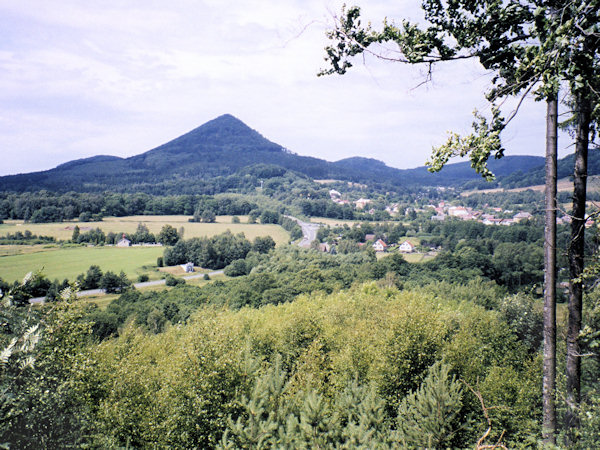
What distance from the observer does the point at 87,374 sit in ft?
46.2

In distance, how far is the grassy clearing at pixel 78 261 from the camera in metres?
63.1

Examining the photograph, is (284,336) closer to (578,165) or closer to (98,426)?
(98,426)

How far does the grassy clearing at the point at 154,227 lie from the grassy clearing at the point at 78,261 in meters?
11.6

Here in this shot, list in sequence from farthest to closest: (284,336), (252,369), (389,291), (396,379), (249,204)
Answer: (249,204), (389,291), (284,336), (396,379), (252,369)

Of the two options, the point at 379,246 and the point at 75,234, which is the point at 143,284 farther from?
the point at 379,246

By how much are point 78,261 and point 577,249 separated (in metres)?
84.4

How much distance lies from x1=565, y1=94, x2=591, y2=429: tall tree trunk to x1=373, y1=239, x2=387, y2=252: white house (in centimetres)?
9510

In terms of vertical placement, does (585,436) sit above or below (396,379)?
above

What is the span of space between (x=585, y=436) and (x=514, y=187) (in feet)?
659

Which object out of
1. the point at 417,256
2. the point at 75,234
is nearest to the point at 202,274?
the point at 75,234

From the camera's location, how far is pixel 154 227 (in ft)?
360

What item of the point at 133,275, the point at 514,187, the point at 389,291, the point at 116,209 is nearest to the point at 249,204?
the point at 116,209

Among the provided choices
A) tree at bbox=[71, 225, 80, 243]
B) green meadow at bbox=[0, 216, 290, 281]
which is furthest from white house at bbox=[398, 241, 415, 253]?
tree at bbox=[71, 225, 80, 243]

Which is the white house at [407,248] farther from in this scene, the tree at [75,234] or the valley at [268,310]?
the tree at [75,234]
